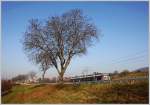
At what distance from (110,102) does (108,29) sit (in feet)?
4.07

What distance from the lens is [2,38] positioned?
5805 millimetres

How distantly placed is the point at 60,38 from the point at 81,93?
1006mm

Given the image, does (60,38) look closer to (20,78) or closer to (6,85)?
(20,78)

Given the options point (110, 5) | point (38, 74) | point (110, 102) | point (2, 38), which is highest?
point (110, 5)

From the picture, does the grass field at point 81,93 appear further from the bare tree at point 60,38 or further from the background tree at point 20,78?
the bare tree at point 60,38

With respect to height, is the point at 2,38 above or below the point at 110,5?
below

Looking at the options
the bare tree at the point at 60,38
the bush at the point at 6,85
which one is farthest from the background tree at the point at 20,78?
the bare tree at the point at 60,38

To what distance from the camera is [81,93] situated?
580 cm

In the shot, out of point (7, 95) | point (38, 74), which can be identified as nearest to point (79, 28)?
point (38, 74)

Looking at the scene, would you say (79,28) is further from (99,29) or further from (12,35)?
(12,35)

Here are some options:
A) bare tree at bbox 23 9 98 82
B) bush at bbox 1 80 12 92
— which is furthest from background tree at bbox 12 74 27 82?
bare tree at bbox 23 9 98 82

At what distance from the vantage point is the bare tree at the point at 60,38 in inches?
231

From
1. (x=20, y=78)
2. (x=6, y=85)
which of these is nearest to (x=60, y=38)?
(x=20, y=78)

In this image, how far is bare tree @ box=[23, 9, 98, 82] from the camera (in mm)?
5863
